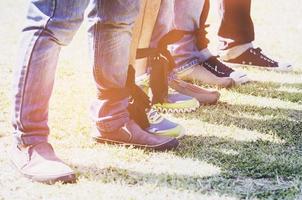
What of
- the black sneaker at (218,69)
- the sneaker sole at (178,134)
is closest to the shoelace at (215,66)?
the black sneaker at (218,69)

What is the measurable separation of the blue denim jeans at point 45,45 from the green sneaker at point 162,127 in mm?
380

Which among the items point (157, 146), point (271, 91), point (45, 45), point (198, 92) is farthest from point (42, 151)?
point (271, 91)

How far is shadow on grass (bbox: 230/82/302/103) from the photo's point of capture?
321cm

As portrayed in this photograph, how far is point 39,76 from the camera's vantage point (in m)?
1.96

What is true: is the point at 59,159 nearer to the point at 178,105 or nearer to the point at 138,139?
the point at 138,139

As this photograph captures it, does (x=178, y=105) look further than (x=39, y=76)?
Yes

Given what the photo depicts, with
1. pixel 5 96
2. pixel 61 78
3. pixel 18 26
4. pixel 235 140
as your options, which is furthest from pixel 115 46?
pixel 18 26

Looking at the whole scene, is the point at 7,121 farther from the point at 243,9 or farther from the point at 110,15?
the point at 243,9

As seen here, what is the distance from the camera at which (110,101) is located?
2328 millimetres

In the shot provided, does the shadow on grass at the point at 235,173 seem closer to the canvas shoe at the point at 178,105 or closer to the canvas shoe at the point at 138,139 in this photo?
the canvas shoe at the point at 138,139

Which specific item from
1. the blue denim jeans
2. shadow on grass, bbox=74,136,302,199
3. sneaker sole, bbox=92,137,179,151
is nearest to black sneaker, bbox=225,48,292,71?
shadow on grass, bbox=74,136,302,199

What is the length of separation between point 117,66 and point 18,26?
294cm

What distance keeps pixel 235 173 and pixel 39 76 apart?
0.83 metres

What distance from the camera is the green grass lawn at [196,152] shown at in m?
1.93
